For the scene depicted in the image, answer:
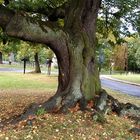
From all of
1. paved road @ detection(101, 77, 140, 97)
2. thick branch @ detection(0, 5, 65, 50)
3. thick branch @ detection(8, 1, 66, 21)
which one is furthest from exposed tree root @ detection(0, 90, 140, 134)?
paved road @ detection(101, 77, 140, 97)

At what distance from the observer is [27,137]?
28.7ft

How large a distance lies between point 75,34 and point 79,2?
43.8 inches

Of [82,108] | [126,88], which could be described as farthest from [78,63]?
[126,88]

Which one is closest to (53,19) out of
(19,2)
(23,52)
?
(19,2)

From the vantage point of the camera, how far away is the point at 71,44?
446 inches

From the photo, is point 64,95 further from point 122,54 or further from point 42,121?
point 122,54

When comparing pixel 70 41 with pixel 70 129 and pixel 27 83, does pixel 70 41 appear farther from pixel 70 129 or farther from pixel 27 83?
pixel 27 83

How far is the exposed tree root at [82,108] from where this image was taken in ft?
34.7

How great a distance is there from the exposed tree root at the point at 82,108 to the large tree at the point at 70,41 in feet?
0.09

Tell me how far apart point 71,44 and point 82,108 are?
6.30 ft

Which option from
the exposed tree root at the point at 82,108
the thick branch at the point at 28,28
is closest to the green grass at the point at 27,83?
the exposed tree root at the point at 82,108

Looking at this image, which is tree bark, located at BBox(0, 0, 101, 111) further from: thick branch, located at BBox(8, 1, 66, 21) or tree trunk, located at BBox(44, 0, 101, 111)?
thick branch, located at BBox(8, 1, 66, 21)

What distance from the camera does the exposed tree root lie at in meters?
10.6

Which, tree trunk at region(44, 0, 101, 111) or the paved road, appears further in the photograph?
the paved road
